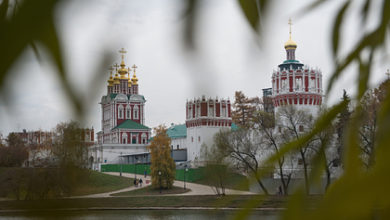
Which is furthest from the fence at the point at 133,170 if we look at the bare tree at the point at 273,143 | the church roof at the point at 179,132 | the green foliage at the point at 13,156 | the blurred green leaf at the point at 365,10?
the church roof at the point at 179,132

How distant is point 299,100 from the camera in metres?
23.6

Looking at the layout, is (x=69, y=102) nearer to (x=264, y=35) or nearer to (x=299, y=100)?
(x=264, y=35)

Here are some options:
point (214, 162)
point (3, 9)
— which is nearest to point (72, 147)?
point (3, 9)

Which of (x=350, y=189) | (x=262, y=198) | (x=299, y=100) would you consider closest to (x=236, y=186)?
(x=262, y=198)

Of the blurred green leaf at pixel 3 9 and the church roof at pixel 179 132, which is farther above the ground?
the church roof at pixel 179 132

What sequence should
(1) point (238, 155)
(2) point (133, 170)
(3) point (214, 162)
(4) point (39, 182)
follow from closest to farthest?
(4) point (39, 182), (3) point (214, 162), (1) point (238, 155), (2) point (133, 170)

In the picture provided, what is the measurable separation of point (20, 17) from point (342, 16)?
40 centimetres

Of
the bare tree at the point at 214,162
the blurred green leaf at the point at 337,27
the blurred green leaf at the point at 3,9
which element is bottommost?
the bare tree at the point at 214,162

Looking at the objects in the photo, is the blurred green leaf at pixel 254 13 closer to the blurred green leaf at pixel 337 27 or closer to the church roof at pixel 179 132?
the blurred green leaf at pixel 337 27

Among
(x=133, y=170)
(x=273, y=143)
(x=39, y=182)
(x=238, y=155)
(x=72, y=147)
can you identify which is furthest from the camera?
(x=133, y=170)

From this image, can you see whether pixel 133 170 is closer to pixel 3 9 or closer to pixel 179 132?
pixel 179 132

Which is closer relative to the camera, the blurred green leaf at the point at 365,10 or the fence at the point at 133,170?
the blurred green leaf at the point at 365,10

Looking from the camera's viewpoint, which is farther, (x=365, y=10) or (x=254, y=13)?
(x=365, y=10)

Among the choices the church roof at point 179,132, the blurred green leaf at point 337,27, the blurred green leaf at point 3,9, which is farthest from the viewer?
the church roof at point 179,132
